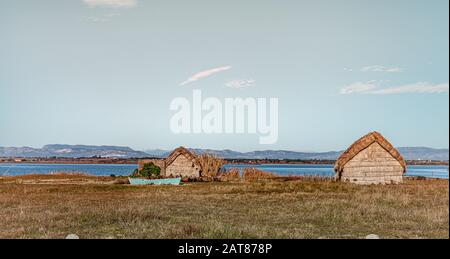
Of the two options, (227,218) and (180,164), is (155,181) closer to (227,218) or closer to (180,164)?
(180,164)

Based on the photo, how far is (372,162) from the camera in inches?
1620

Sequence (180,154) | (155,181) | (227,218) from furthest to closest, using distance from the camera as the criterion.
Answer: (180,154) → (155,181) → (227,218)

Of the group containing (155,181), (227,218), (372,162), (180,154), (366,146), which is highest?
(366,146)

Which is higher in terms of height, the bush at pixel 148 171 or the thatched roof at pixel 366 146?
the thatched roof at pixel 366 146

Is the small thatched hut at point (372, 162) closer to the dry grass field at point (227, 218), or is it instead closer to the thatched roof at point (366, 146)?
the thatched roof at point (366, 146)

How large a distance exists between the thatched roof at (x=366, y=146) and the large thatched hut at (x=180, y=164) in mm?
14156

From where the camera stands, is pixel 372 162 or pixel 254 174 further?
pixel 254 174

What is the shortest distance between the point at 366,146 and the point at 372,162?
1.45m

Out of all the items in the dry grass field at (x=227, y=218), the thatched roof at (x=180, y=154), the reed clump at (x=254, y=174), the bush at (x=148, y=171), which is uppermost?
the thatched roof at (x=180, y=154)

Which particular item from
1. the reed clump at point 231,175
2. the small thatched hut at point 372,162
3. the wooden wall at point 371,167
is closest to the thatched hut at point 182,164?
the reed clump at point 231,175

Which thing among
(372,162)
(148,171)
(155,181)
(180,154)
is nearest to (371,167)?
(372,162)

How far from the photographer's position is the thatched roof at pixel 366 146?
1609 inches

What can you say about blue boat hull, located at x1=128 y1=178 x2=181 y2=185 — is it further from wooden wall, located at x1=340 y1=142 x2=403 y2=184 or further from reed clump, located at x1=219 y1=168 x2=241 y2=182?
wooden wall, located at x1=340 y1=142 x2=403 y2=184
